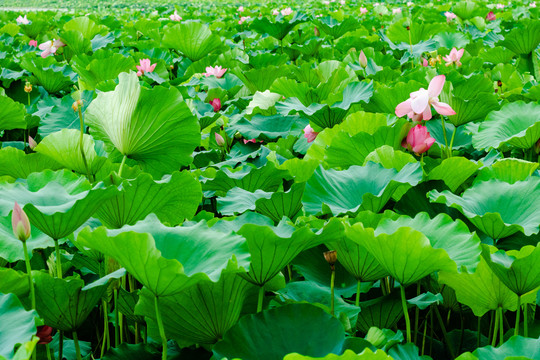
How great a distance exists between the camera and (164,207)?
113 centimetres

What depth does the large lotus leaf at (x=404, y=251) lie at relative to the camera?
810mm

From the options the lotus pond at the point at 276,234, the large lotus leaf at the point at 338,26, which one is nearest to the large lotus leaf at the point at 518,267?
the lotus pond at the point at 276,234

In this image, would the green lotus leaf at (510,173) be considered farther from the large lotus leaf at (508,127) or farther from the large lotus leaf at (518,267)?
the large lotus leaf at (518,267)

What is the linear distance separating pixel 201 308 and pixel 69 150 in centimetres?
71

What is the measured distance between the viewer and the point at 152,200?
1.09m

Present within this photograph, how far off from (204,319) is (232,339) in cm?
8

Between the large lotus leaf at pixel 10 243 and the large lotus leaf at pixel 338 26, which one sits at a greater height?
the large lotus leaf at pixel 10 243

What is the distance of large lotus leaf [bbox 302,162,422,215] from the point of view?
44.1 inches

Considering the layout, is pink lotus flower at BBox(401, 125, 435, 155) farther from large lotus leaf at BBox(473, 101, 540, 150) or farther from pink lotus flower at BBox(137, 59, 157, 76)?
pink lotus flower at BBox(137, 59, 157, 76)

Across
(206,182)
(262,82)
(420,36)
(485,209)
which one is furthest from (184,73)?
(485,209)

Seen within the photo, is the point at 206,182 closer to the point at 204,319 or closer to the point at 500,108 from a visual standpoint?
the point at 204,319

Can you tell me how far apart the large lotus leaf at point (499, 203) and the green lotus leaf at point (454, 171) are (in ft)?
0.32

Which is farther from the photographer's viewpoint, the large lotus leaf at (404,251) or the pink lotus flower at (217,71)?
the pink lotus flower at (217,71)

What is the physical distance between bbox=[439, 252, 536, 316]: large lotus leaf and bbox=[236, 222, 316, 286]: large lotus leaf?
236 millimetres
